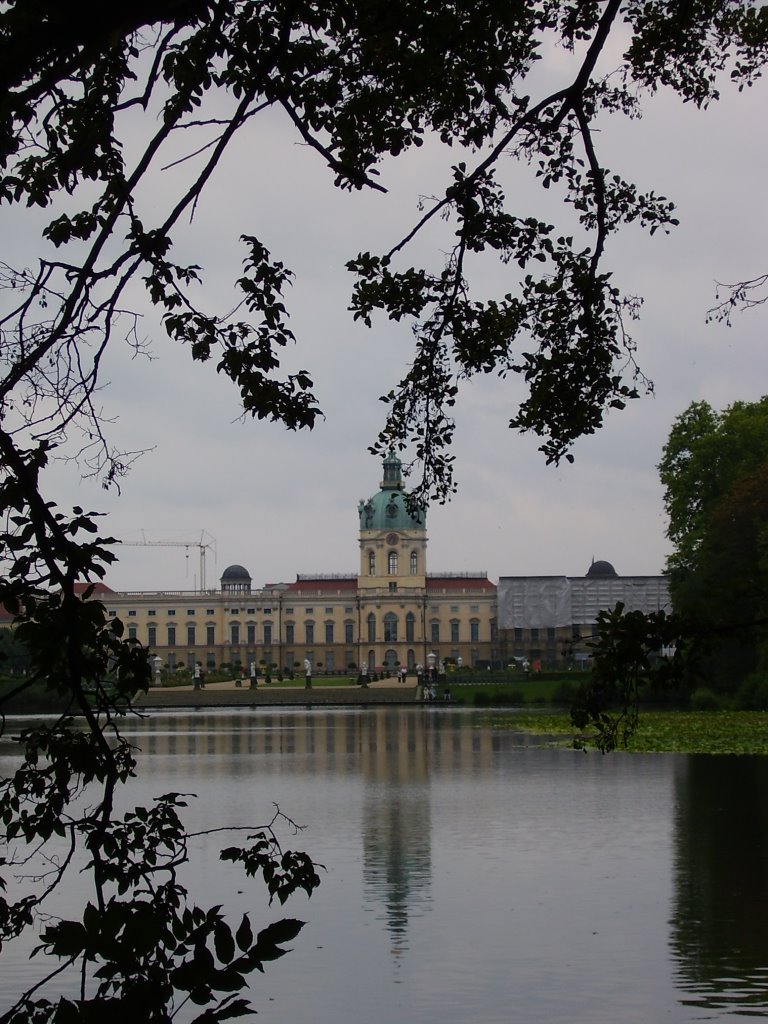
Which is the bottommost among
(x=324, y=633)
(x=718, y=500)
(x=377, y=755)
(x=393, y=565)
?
(x=377, y=755)

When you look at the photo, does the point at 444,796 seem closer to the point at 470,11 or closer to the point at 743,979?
the point at 743,979

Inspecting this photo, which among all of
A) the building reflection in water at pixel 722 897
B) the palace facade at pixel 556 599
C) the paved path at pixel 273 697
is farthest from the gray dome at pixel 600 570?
the building reflection in water at pixel 722 897

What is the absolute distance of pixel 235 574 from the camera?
413 feet

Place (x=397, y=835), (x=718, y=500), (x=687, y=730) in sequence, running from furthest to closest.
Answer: (x=718, y=500), (x=687, y=730), (x=397, y=835)

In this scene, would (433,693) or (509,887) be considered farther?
(433,693)

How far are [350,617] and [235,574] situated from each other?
42.9 feet

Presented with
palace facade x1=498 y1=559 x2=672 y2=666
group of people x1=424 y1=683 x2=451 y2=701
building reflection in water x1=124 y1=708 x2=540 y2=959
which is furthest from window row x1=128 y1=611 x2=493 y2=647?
building reflection in water x1=124 y1=708 x2=540 y2=959

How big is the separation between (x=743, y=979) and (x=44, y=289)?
629cm

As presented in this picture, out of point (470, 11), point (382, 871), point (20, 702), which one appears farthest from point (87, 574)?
point (20, 702)

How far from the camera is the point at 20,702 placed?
46875 millimetres

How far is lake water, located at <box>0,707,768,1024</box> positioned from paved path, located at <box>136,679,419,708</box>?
3121 cm

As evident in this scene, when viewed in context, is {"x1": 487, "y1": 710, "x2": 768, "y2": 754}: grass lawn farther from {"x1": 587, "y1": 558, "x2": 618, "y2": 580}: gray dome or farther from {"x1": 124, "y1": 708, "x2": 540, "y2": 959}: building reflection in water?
{"x1": 587, "y1": 558, "x2": 618, "y2": 580}: gray dome

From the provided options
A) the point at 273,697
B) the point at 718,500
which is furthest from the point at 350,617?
the point at 718,500

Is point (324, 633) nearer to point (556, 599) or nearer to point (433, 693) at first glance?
point (556, 599)
